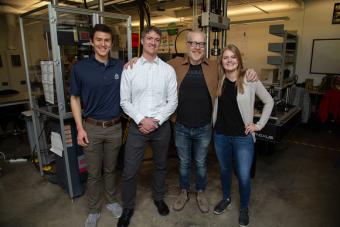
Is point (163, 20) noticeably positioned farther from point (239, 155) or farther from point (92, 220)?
point (92, 220)

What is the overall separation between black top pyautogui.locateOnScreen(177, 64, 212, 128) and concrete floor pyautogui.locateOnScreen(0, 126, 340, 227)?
88cm

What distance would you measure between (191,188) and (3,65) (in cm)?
602

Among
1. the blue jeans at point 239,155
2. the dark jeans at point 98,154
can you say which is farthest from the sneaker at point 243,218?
the dark jeans at point 98,154

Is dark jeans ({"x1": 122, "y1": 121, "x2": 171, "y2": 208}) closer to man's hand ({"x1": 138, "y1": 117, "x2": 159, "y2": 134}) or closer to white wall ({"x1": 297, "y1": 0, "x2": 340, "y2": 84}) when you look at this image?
man's hand ({"x1": 138, "y1": 117, "x2": 159, "y2": 134})

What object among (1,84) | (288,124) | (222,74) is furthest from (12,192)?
(1,84)

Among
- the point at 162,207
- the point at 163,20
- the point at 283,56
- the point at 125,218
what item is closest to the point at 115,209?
the point at 125,218

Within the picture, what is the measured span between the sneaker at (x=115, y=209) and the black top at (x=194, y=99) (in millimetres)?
964

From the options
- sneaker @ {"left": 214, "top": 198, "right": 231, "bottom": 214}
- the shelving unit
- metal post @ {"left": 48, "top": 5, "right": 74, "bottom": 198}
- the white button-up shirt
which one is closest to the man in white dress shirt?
the white button-up shirt

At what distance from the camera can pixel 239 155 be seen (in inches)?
76.5

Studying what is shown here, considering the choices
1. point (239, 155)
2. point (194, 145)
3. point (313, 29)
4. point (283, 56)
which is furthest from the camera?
point (313, 29)

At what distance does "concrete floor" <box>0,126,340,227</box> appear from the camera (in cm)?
218

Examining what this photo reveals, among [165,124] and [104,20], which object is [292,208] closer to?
[165,124]

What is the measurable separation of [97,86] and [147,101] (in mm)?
388

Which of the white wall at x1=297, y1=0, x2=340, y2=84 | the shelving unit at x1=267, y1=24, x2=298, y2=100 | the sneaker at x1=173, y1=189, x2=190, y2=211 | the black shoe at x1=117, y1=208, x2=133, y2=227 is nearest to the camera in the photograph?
the black shoe at x1=117, y1=208, x2=133, y2=227
